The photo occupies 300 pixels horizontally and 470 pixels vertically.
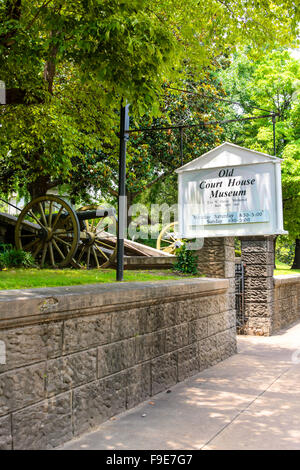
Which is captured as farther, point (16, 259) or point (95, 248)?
point (95, 248)

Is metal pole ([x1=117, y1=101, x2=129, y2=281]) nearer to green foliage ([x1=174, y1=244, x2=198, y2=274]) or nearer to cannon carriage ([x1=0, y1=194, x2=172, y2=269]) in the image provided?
cannon carriage ([x1=0, y1=194, x2=172, y2=269])

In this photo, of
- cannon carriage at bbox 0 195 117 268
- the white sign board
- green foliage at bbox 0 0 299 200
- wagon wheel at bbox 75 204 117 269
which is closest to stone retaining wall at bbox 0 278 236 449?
the white sign board

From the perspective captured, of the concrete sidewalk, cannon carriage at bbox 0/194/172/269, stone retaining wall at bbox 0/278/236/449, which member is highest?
cannon carriage at bbox 0/194/172/269

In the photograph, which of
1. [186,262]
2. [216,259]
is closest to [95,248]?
[186,262]

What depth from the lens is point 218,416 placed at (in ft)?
16.5

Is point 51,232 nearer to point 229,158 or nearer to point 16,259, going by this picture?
point 16,259

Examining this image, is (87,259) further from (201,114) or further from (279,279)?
(201,114)

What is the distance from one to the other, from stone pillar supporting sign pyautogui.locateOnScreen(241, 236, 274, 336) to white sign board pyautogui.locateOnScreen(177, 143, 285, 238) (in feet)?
9.77

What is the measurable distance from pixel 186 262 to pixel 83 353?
4.43m

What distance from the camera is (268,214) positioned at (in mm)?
8047

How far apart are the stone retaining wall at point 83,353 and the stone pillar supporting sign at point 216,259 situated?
6.12 feet

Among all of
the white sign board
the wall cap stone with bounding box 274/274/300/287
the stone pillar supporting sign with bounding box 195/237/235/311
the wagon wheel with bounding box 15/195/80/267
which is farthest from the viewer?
the wall cap stone with bounding box 274/274/300/287

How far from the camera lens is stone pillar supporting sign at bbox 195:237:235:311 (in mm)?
8445

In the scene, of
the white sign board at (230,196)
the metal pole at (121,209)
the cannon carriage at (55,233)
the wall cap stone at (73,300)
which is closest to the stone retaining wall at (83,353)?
the wall cap stone at (73,300)
